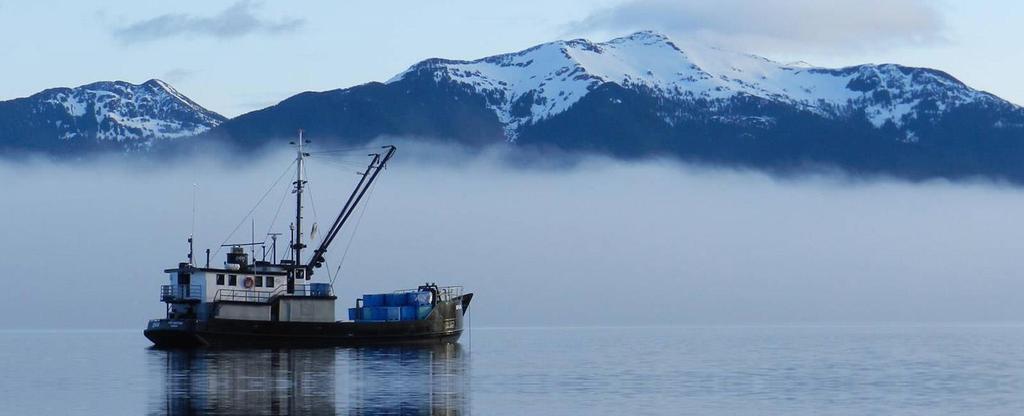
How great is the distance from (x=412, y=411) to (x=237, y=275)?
6696cm

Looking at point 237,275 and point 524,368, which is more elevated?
point 237,275

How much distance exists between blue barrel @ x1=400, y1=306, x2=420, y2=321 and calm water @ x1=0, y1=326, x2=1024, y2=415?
400 cm

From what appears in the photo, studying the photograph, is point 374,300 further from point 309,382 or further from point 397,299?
point 309,382

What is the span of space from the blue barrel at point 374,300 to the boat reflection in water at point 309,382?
14.3 metres

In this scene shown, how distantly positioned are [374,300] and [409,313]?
172 inches

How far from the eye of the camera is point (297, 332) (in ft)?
426

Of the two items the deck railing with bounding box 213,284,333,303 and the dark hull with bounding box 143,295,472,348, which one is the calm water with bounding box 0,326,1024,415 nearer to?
the dark hull with bounding box 143,295,472,348

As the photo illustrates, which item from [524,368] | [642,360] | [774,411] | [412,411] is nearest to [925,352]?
[642,360]

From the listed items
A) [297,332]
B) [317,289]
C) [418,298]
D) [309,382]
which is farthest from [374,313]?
[309,382]

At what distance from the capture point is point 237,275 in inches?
5128

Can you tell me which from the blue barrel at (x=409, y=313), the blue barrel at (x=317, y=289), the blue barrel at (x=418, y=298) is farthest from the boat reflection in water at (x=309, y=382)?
Result: the blue barrel at (x=418, y=298)

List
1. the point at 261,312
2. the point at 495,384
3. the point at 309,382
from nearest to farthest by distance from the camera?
the point at 309,382, the point at 495,384, the point at 261,312

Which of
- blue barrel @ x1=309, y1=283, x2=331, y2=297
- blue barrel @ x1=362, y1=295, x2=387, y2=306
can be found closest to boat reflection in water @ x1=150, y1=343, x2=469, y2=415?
blue barrel @ x1=309, y1=283, x2=331, y2=297

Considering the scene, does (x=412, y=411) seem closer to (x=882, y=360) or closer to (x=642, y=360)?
(x=642, y=360)
